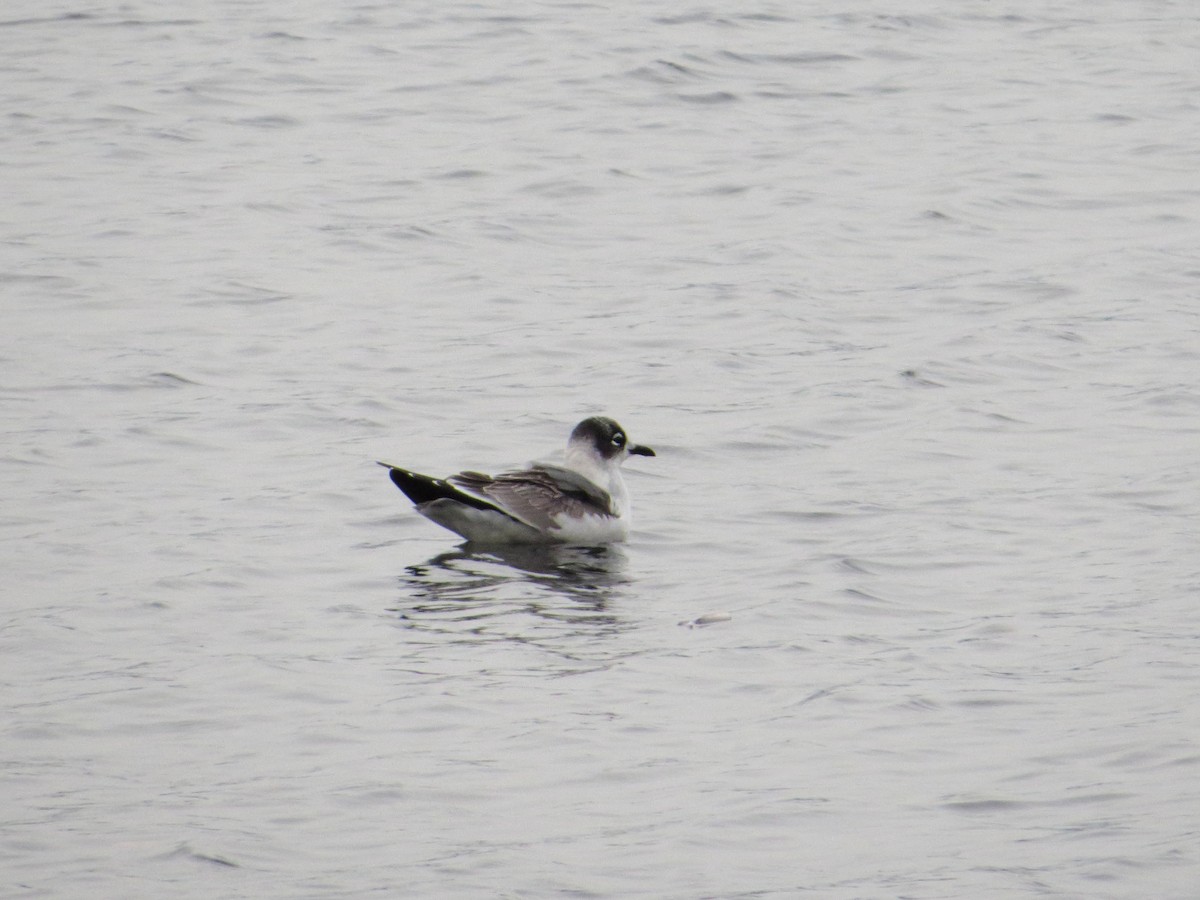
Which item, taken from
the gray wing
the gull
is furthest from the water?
the gray wing

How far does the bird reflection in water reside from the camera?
10.5 meters

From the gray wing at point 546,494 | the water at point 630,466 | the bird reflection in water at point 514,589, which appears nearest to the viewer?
the water at point 630,466

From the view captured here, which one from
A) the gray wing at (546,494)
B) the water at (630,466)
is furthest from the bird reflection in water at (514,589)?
the gray wing at (546,494)

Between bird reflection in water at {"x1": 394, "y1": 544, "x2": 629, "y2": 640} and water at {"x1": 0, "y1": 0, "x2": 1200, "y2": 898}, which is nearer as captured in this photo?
water at {"x1": 0, "y1": 0, "x2": 1200, "y2": 898}

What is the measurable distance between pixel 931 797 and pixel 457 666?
8.52ft

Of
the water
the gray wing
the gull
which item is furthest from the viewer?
the gray wing

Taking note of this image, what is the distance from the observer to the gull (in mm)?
12141

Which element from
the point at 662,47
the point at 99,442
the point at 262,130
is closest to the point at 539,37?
the point at 662,47

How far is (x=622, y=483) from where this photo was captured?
12.8 metres

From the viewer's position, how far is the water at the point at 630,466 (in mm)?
A: 7965

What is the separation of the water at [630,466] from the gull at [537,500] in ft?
0.86

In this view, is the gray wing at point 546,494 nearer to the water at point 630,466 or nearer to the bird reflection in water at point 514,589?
the bird reflection in water at point 514,589

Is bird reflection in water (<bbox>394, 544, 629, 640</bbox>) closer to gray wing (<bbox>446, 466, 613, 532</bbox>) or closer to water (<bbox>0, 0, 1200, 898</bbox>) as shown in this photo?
water (<bbox>0, 0, 1200, 898</bbox>)

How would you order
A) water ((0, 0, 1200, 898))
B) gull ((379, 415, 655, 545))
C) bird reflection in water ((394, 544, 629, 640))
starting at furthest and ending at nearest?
gull ((379, 415, 655, 545))
bird reflection in water ((394, 544, 629, 640))
water ((0, 0, 1200, 898))
